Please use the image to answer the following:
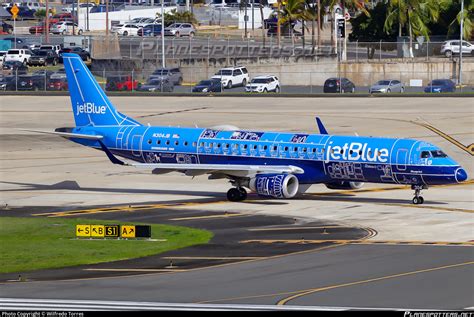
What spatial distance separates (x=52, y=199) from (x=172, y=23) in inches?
5323

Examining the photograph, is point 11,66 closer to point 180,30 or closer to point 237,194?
point 180,30

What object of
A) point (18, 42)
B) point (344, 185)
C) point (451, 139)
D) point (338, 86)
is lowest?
point (344, 185)

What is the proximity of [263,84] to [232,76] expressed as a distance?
264 inches

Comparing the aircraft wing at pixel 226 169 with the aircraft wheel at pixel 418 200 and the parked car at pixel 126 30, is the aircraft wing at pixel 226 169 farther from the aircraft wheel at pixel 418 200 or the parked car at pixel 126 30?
the parked car at pixel 126 30

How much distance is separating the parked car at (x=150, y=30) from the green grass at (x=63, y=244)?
440 feet

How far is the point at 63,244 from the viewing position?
4978 centimetres

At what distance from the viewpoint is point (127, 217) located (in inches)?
2285

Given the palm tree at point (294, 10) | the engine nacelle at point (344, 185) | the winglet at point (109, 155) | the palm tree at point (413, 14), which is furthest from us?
the palm tree at point (294, 10)

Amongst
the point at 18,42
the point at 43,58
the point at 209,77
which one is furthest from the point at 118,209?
the point at 18,42

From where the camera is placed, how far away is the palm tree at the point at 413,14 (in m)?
148

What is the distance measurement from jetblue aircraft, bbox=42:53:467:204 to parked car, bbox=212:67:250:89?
6520 centimetres

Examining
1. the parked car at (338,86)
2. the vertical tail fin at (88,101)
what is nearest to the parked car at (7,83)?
the parked car at (338,86)

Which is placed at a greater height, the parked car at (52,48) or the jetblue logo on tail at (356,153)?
the parked car at (52,48)

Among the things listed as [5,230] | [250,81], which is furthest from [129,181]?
[250,81]
